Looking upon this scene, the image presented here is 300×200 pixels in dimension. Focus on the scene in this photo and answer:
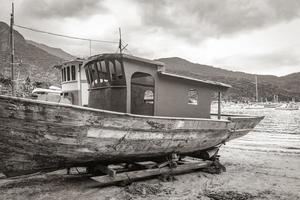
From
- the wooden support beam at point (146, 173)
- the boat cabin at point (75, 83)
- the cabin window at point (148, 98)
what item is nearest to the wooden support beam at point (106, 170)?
the wooden support beam at point (146, 173)

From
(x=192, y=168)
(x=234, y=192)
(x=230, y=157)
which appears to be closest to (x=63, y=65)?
(x=230, y=157)

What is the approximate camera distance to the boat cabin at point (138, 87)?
6.36 m

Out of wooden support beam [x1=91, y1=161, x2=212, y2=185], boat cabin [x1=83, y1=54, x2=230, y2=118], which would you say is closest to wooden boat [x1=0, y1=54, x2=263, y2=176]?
boat cabin [x1=83, y1=54, x2=230, y2=118]

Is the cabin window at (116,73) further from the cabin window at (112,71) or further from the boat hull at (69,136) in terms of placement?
the boat hull at (69,136)

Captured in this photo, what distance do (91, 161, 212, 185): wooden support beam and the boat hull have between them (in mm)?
338

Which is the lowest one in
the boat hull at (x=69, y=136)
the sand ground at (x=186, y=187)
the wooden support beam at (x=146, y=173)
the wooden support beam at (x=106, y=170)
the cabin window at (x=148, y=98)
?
the sand ground at (x=186, y=187)

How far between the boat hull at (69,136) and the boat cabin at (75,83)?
11.6m

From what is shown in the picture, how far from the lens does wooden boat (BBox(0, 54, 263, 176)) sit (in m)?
4.90

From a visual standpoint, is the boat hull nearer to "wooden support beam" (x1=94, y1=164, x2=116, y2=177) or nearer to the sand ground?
"wooden support beam" (x1=94, y1=164, x2=116, y2=177)

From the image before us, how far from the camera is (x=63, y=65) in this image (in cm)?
1869

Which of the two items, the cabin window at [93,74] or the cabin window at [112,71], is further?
the cabin window at [93,74]

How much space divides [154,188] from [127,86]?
2.25 metres

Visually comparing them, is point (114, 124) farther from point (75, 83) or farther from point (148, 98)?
point (75, 83)

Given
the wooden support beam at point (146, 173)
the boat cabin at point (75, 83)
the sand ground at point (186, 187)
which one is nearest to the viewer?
the sand ground at point (186, 187)
